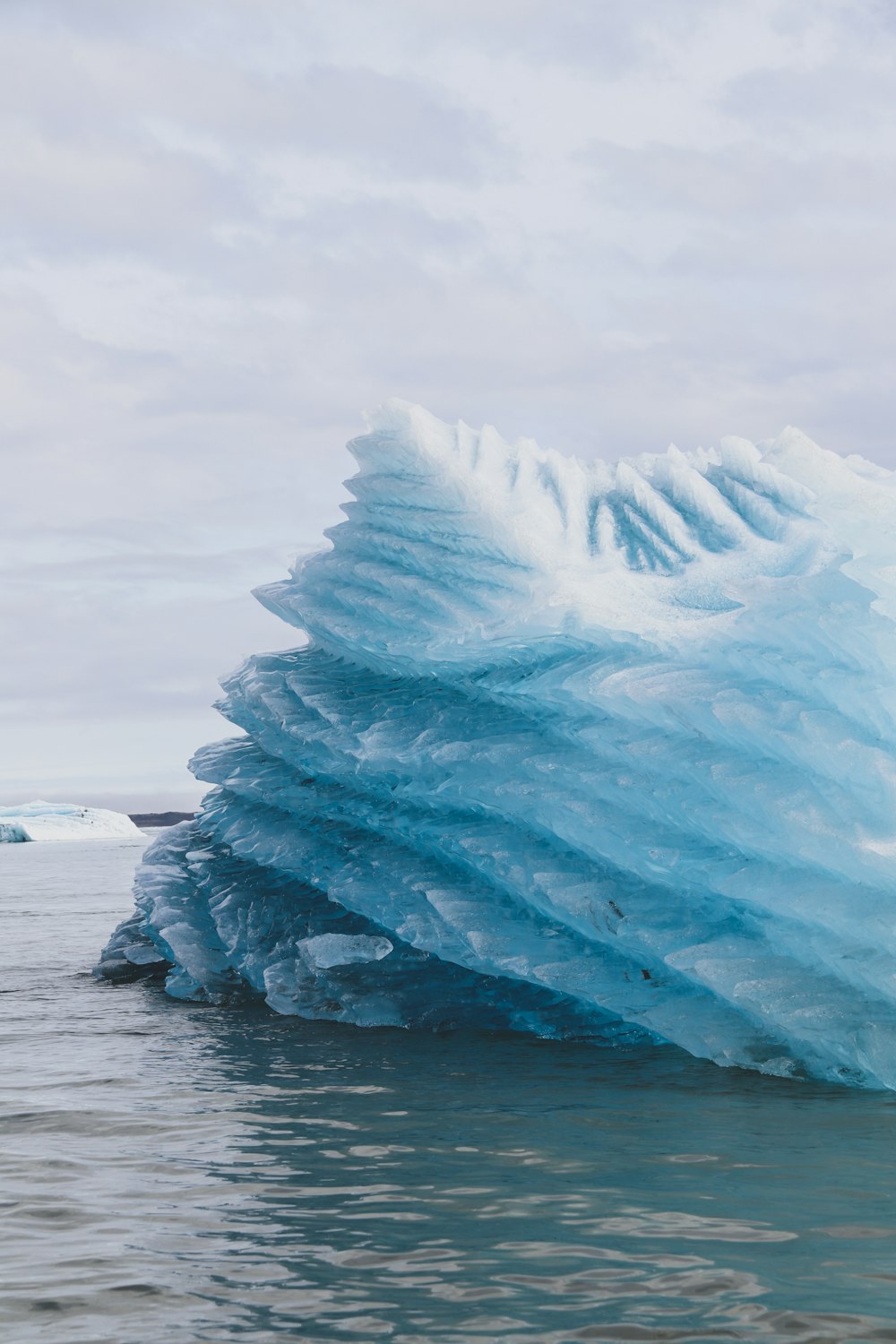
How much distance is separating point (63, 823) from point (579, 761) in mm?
67004

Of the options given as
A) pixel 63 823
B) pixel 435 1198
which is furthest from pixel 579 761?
pixel 63 823

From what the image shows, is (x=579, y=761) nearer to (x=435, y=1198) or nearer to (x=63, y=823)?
(x=435, y=1198)

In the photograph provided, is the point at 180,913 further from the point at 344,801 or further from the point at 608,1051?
the point at 608,1051

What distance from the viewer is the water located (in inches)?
129

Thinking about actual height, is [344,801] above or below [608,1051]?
above

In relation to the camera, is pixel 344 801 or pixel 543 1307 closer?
pixel 543 1307

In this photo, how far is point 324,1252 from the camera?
371cm

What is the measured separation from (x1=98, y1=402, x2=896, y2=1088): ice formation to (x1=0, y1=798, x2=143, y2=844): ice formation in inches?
2272

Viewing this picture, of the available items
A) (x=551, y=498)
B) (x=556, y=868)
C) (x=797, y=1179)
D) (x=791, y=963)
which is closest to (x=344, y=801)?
(x=556, y=868)

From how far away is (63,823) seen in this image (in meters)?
69.4

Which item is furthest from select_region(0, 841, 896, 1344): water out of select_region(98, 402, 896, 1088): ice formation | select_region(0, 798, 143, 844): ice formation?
select_region(0, 798, 143, 844): ice formation

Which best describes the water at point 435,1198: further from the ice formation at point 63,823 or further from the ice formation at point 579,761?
the ice formation at point 63,823

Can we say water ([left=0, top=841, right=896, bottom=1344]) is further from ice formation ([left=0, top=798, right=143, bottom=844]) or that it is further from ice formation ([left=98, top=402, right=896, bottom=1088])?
ice formation ([left=0, top=798, right=143, bottom=844])

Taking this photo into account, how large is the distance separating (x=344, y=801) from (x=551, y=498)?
225 centimetres
